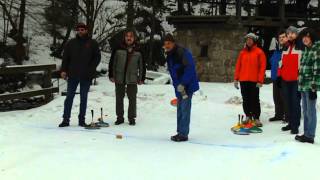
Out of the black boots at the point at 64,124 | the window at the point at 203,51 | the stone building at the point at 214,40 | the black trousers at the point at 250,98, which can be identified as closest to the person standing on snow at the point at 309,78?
the black trousers at the point at 250,98

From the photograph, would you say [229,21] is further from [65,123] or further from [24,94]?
[65,123]

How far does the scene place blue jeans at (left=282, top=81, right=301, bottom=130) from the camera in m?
7.64

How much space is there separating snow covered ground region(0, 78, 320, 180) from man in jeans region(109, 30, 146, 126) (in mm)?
427

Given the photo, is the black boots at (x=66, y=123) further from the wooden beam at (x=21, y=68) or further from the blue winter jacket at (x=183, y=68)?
the wooden beam at (x=21, y=68)

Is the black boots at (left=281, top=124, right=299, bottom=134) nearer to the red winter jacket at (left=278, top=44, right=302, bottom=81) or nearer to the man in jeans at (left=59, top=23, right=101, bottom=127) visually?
the red winter jacket at (left=278, top=44, right=302, bottom=81)

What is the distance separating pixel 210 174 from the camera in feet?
18.1

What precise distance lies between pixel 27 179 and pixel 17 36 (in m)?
18.3

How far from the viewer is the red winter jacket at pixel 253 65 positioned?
8.62 meters

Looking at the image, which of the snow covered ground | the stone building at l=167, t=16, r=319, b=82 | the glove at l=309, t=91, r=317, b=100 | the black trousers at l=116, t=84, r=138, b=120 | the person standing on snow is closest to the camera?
the snow covered ground

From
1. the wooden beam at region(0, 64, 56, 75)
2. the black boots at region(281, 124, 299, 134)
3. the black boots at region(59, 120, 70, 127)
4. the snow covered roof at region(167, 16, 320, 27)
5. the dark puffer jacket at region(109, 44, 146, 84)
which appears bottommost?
the black boots at region(59, 120, 70, 127)

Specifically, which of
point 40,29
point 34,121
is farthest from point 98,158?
point 40,29

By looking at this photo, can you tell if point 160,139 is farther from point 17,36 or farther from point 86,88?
point 17,36

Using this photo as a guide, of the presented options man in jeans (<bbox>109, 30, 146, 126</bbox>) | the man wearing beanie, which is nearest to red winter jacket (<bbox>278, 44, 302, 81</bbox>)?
the man wearing beanie

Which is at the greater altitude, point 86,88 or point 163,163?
point 86,88
